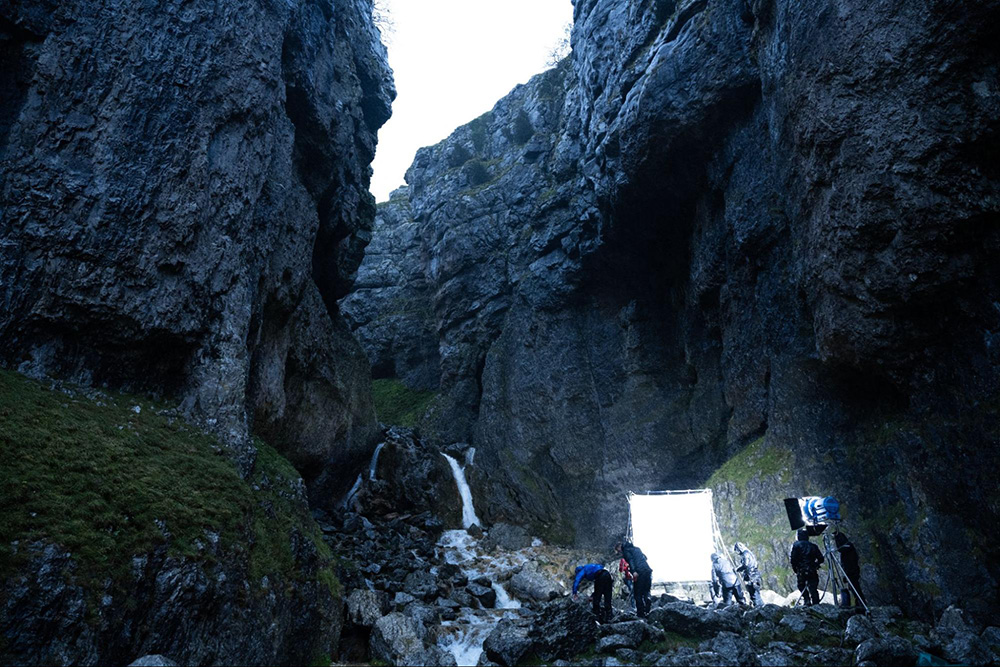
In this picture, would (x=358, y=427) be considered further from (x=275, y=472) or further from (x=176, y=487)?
(x=176, y=487)

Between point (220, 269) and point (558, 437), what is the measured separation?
24.0 metres

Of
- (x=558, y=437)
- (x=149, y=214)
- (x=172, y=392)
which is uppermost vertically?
(x=149, y=214)

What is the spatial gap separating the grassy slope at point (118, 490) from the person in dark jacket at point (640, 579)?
8924 mm

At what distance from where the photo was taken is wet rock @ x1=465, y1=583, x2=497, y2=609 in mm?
21281

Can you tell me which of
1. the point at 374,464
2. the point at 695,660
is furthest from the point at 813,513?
the point at 374,464

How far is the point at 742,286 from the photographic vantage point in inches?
1017

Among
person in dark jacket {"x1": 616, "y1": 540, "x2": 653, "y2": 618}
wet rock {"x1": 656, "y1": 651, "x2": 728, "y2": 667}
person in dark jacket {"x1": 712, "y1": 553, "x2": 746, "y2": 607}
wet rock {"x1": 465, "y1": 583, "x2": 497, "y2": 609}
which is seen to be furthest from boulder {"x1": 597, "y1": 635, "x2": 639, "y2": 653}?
wet rock {"x1": 465, "y1": 583, "x2": 497, "y2": 609}

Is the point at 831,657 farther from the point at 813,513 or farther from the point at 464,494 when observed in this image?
the point at 464,494

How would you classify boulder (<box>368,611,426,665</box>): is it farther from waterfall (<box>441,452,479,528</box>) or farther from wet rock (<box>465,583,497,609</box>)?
waterfall (<box>441,452,479,528</box>)

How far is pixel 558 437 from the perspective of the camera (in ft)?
118

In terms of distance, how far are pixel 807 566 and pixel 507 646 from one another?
8.80 metres

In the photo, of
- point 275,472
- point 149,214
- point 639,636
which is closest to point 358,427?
point 275,472

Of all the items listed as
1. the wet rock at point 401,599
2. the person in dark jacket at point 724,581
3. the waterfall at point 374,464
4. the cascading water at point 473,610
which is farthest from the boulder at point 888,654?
the waterfall at point 374,464

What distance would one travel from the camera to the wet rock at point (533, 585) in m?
22.6
